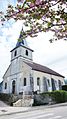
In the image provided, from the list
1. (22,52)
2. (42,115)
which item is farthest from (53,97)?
(22,52)

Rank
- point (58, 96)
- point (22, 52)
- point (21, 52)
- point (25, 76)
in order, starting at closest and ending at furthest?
1. point (58, 96)
2. point (25, 76)
3. point (21, 52)
4. point (22, 52)

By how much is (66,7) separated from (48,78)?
127ft

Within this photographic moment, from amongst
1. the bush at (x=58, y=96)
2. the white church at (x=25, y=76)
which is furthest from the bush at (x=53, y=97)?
the white church at (x=25, y=76)

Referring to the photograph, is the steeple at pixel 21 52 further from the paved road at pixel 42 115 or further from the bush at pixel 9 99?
the paved road at pixel 42 115

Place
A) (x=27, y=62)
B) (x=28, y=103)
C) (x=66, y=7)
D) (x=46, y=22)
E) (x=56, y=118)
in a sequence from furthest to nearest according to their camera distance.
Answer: (x=27, y=62), (x=28, y=103), (x=56, y=118), (x=46, y=22), (x=66, y=7)

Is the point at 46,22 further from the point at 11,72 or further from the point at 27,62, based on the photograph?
the point at 11,72

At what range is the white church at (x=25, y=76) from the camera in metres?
36.5

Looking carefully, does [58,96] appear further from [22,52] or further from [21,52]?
[22,52]

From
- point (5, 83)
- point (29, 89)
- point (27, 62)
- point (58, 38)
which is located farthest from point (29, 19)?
point (5, 83)

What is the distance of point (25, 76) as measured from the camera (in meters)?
37.6

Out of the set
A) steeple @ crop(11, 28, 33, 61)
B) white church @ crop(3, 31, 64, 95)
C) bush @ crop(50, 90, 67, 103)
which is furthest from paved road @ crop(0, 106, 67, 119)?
steeple @ crop(11, 28, 33, 61)

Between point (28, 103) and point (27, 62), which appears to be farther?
point (27, 62)

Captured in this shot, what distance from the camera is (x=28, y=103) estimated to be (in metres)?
24.7

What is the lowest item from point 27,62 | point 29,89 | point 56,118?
point 56,118
